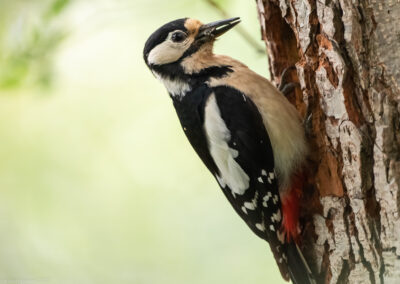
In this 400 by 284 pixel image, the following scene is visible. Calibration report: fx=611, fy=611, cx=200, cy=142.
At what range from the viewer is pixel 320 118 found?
3154mm

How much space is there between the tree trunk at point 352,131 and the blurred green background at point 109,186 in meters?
2.91

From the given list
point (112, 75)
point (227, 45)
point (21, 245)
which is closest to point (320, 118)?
point (227, 45)

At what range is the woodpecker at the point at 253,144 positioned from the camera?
3318 millimetres

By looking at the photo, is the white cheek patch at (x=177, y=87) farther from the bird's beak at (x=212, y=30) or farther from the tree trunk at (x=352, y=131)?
the tree trunk at (x=352, y=131)

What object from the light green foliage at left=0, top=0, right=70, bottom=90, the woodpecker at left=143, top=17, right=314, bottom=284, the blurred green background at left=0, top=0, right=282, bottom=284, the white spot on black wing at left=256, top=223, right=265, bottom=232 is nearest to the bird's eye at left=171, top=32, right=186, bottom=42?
the woodpecker at left=143, top=17, right=314, bottom=284

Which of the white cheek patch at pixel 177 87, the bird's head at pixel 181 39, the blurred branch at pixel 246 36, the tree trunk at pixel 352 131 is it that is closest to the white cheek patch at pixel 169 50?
the bird's head at pixel 181 39

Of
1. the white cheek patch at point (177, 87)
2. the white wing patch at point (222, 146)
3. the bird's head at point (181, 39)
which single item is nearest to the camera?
the white wing patch at point (222, 146)

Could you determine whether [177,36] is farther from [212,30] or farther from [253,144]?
[253,144]

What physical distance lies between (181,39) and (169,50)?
10 cm

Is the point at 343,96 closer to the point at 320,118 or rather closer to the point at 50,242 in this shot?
the point at 320,118

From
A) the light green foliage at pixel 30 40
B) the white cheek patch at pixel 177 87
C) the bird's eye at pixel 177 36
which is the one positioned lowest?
the white cheek patch at pixel 177 87

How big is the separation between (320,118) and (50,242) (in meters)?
4.08

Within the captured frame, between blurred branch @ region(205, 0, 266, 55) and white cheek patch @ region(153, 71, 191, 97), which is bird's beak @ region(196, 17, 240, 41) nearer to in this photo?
blurred branch @ region(205, 0, 266, 55)

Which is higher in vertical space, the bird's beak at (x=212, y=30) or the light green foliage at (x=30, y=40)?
the light green foliage at (x=30, y=40)
